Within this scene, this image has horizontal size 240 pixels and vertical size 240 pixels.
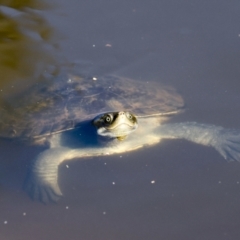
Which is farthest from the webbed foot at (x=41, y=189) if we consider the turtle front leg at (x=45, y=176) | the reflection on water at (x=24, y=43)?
the reflection on water at (x=24, y=43)

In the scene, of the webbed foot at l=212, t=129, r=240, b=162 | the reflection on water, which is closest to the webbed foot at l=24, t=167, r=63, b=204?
the reflection on water

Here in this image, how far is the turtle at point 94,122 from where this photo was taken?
14.9ft

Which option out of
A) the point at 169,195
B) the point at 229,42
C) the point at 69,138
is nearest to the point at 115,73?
the point at 69,138

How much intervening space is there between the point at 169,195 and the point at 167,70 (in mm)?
1980

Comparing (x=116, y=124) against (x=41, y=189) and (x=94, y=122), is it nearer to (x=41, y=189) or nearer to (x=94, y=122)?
(x=94, y=122)

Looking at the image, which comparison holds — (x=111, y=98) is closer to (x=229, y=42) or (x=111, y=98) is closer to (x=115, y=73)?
(x=115, y=73)

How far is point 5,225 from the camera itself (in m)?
3.83

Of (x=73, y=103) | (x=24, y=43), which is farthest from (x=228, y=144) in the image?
(x=24, y=43)

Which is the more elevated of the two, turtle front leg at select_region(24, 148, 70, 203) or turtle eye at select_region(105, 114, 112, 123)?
turtle eye at select_region(105, 114, 112, 123)

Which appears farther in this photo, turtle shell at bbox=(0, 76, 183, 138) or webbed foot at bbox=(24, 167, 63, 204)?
turtle shell at bbox=(0, 76, 183, 138)

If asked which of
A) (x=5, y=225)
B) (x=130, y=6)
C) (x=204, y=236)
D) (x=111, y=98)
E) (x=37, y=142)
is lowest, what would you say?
(x=204, y=236)

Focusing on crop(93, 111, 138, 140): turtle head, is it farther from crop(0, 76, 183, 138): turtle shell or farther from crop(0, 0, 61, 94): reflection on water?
crop(0, 0, 61, 94): reflection on water

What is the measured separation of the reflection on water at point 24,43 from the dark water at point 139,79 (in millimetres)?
14

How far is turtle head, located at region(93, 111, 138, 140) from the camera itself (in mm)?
4398
